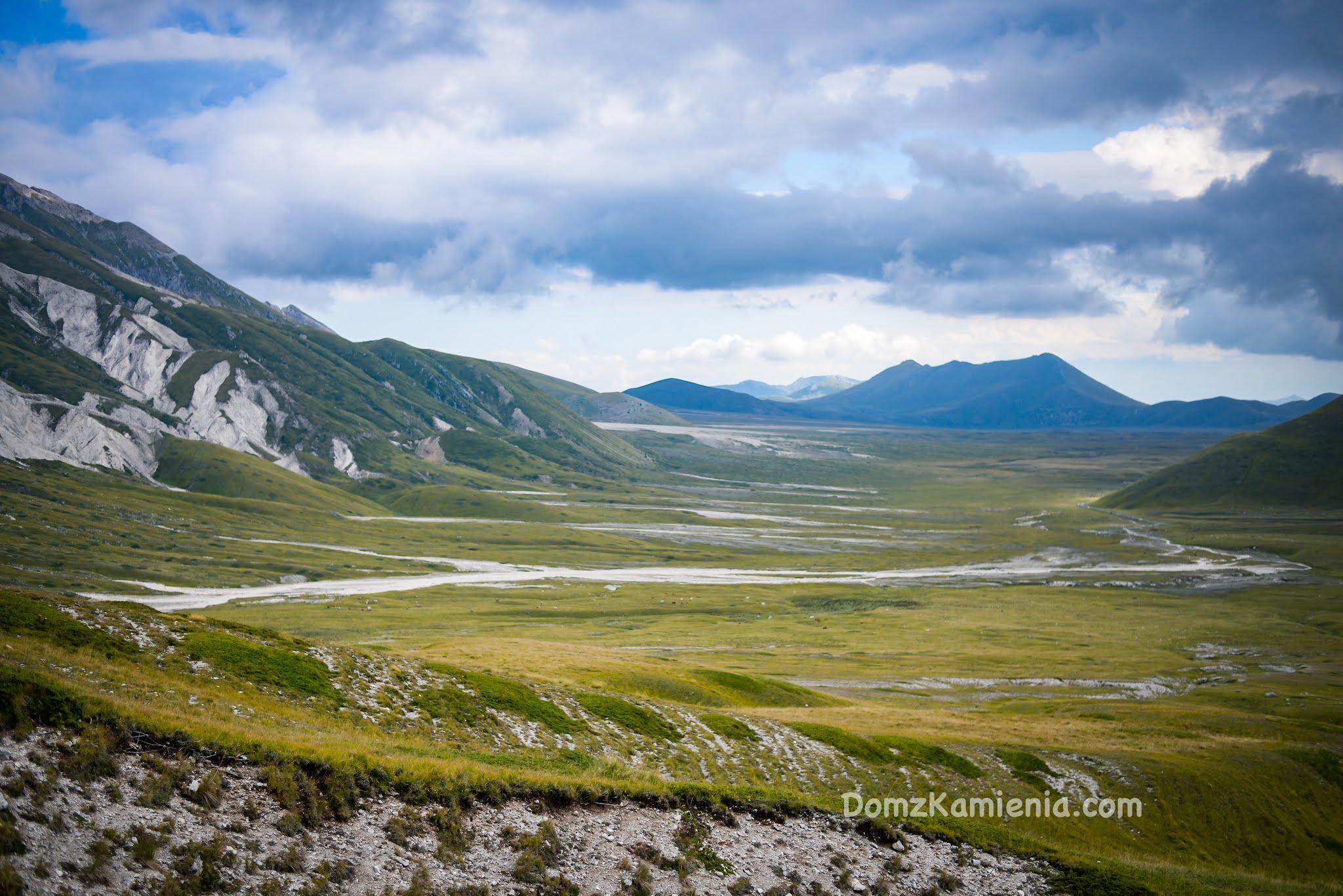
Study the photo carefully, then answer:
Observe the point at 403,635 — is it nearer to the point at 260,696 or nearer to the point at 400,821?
the point at 260,696

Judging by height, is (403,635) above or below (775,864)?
below

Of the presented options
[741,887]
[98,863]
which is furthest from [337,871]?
[741,887]

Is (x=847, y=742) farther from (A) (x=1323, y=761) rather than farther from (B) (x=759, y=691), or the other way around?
(A) (x=1323, y=761)

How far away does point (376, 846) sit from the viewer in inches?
885

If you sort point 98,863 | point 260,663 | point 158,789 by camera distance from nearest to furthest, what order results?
point 98,863
point 158,789
point 260,663

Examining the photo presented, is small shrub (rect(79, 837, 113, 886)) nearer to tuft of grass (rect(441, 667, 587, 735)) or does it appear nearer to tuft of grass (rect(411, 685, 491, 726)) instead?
tuft of grass (rect(411, 685, 491, 726))

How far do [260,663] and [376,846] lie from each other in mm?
16544

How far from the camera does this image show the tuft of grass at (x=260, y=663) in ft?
112

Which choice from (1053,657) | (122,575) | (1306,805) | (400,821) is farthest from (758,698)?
(122,575)

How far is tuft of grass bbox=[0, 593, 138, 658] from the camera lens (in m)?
29.2

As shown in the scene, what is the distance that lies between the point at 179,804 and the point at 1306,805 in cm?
6546

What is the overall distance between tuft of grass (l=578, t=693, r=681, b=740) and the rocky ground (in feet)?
48.7

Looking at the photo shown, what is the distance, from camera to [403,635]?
127438 millimetres

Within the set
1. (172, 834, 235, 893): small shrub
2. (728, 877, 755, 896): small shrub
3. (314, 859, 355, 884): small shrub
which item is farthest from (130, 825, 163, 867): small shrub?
(728, 877, 755, 896): small shrub
